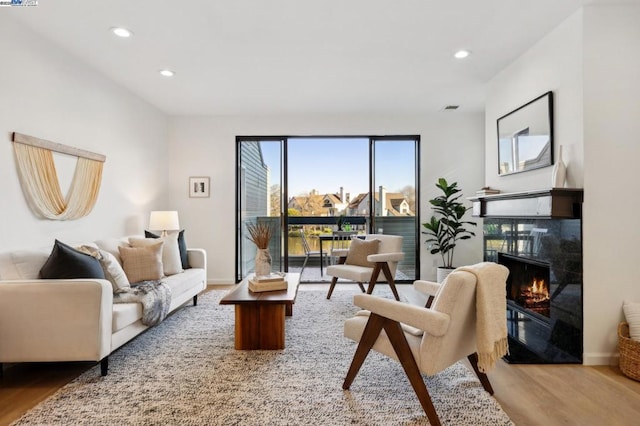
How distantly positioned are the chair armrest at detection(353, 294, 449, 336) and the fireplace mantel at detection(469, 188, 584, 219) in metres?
1.45

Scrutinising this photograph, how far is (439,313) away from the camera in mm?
1703

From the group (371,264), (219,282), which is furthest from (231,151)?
(371,264)

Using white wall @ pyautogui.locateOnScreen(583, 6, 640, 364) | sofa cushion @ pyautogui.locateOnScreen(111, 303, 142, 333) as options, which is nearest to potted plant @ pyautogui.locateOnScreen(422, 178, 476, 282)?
white wall @ pyautogui.locateOnScreen(583, 6, 640, 364)

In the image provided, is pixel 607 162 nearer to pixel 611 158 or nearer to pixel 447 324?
pixel 611 158

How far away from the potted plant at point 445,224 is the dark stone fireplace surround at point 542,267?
1.28m

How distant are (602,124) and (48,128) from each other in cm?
446

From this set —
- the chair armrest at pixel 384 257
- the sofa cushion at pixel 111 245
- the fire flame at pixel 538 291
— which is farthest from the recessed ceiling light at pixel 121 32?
the fire flame at pixel 538 291

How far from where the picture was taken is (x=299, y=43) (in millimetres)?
2994

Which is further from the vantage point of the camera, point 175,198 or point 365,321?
point 175,198

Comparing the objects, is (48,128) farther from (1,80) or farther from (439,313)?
(439,313)

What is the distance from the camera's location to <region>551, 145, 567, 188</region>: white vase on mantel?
2.54m

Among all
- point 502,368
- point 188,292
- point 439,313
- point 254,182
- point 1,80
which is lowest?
point 502,368

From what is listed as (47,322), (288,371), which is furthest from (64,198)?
(288,371)

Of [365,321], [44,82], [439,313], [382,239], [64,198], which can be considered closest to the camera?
[439,313]
